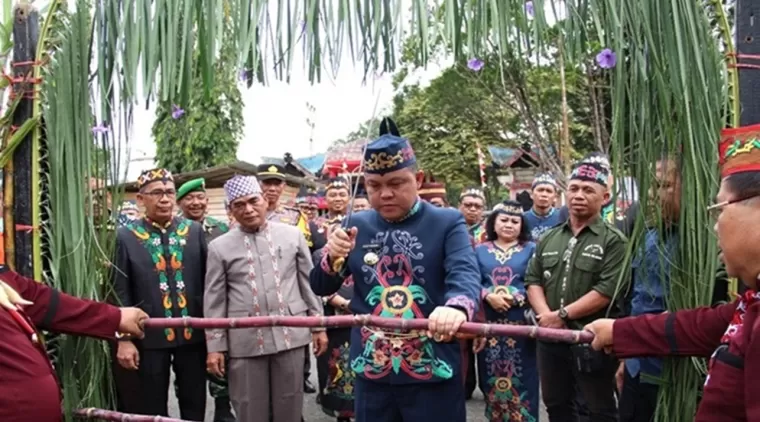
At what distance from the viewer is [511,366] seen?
164 inches

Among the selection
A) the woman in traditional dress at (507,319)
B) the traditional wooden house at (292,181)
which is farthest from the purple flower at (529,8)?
the traditional wooden house at (292,181)

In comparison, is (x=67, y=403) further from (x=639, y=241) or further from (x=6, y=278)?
(x=639, y=241)

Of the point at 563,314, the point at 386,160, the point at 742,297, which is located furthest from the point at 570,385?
the point at 742,297

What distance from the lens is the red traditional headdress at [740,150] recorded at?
1.57 metres

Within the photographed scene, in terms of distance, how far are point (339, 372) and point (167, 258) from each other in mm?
1631

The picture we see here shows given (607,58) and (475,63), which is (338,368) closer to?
(475,63)

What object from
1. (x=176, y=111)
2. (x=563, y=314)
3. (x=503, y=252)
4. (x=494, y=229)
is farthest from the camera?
(x=494, y=229)

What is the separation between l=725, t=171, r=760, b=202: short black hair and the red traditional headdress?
2 centimetres

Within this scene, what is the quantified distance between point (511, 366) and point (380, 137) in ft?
7.38

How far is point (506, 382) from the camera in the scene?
4.18m

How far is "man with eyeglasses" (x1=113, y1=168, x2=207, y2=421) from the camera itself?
11.7ft

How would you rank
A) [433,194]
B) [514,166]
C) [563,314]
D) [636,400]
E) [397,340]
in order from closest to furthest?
[397,340], [636,400], [563,314], [433,194], [514,166]

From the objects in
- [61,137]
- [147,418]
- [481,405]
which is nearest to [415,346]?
[147,418]

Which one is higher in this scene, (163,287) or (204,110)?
(204,110)
